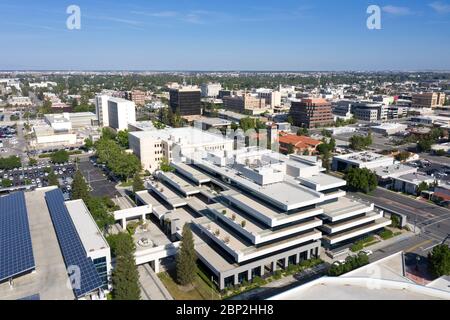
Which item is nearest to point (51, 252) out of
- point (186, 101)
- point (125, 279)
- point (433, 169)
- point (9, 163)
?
point (125, 279)

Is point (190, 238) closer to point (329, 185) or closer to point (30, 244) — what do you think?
point (30, 244)

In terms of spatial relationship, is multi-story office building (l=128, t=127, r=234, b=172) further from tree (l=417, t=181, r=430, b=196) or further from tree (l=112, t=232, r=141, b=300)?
tree (l=112, t=232, r=141, b=300)

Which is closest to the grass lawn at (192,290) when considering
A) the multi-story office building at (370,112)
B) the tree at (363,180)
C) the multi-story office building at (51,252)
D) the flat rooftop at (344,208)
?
the multi-story office building at (51,252)

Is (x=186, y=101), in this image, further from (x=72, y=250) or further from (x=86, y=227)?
(x=72, y=250)

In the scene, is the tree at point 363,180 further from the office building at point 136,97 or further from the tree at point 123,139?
the office building at point 136,97

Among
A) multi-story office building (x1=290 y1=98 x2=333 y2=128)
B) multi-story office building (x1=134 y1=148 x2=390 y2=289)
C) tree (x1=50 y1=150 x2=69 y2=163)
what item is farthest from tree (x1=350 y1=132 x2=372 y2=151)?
tree (x1=50 y1=150 x2=69 y2=163)

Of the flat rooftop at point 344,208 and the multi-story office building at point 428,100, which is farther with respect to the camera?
the multi-story office building at point 428,100
